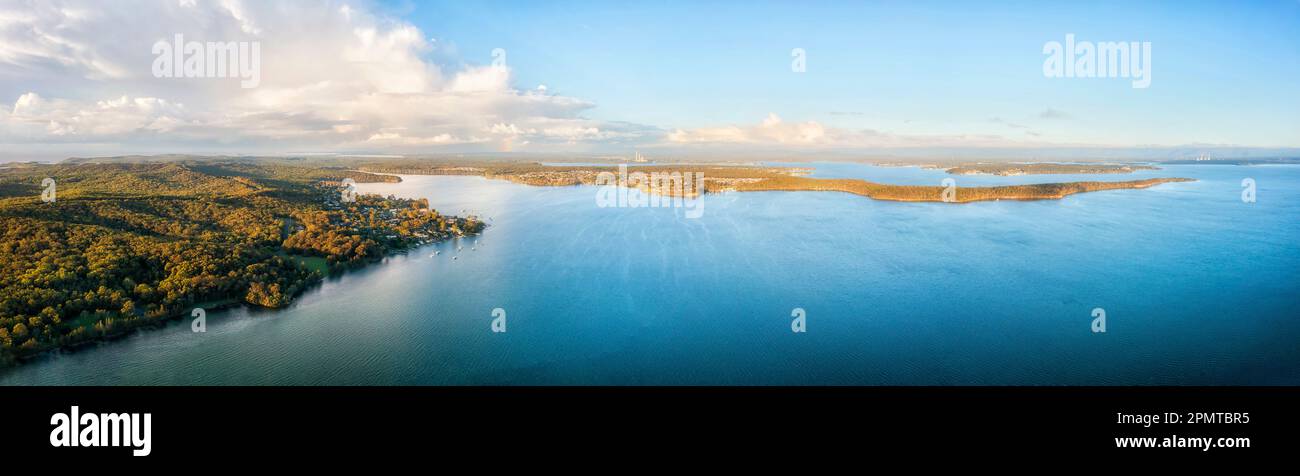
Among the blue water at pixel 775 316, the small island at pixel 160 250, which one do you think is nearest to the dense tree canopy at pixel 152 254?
the small island at pixel 160 250

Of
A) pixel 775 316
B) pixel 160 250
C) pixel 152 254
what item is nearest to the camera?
pixel 775 316

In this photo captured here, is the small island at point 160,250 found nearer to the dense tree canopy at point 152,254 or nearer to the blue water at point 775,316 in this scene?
the dense tree canopy at point 152,254

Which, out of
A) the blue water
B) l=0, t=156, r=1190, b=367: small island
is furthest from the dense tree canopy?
the blue water

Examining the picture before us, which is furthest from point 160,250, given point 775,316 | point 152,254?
point 775,316

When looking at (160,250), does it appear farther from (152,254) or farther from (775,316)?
(775,316)

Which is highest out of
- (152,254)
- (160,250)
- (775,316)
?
(160,250)

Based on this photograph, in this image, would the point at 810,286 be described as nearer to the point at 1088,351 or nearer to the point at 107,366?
the point at 1088,351

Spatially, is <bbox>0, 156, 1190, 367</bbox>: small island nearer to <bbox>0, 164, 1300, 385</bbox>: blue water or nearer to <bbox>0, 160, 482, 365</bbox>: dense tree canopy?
<bbox>0, 160, 482, 365</bbox>: dense tree canopy
